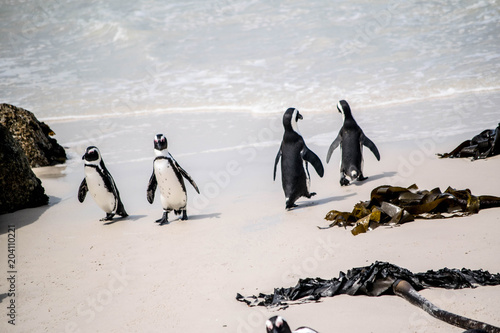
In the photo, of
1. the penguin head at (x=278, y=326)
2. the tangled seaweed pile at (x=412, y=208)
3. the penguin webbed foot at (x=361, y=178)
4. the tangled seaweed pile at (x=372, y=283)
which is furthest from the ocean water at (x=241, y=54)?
the penguin head at (x=278, y=326)

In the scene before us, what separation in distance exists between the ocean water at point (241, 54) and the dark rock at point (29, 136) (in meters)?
3.62

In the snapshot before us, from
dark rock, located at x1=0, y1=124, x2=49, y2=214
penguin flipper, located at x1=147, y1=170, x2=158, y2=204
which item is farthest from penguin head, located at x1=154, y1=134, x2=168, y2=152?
dark rock, located at x1=0, y1=124, x2=49, y2=214

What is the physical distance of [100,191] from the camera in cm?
572

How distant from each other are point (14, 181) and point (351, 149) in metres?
3.64

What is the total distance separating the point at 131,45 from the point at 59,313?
575 inches

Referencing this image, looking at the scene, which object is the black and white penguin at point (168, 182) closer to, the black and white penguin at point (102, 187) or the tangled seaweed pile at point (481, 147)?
the black and white penguin at point (102, 187)

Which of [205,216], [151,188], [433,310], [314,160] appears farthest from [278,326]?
[151,188]

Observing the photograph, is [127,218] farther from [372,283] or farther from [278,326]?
[278,326]

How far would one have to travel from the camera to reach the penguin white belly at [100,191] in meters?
5.71

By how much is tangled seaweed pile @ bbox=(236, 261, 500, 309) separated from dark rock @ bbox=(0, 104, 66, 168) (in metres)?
5.48

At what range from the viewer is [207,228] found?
506 cm

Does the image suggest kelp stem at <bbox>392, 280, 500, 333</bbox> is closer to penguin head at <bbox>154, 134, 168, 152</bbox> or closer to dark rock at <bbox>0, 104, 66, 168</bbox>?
penguin head at <bbox>154, 134, 168, 152</bbox>

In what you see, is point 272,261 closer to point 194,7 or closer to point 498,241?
point 498,241

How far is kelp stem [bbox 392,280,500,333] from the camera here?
2.42m
